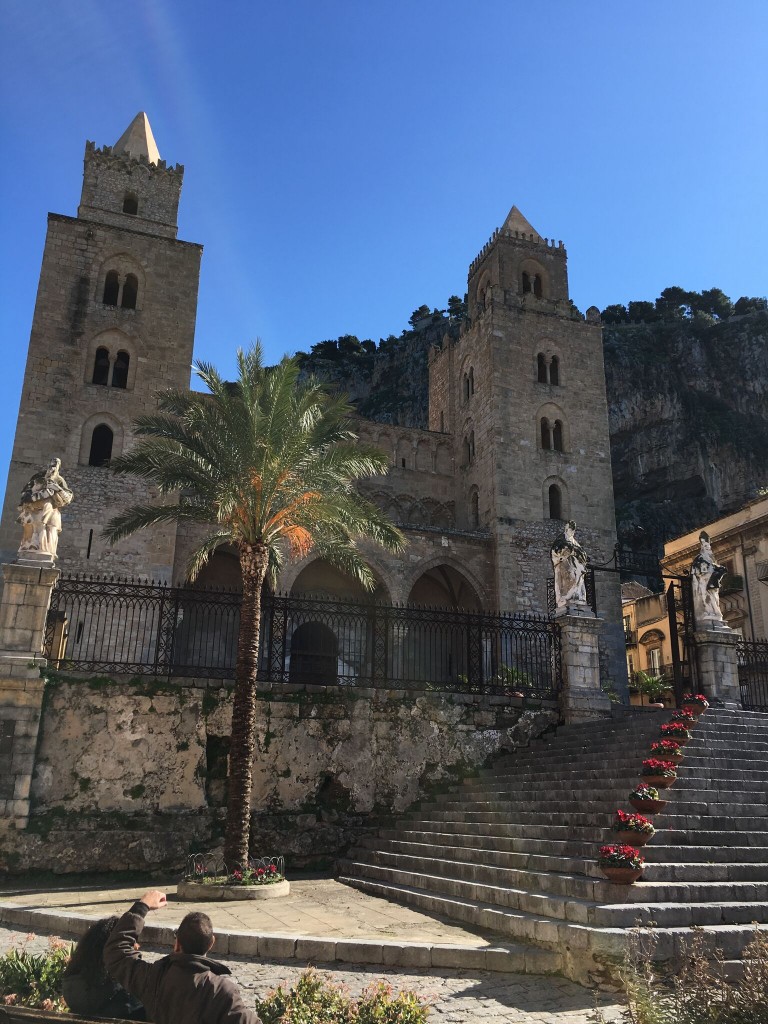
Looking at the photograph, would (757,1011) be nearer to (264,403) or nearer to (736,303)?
(264,403)

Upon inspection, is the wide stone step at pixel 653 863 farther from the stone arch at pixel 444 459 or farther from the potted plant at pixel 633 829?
the stone arch at pixel 444 459

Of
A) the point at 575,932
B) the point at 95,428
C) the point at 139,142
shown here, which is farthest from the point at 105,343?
the point at 575,932

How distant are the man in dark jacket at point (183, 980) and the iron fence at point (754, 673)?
16238 mm

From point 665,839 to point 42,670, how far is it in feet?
30.7

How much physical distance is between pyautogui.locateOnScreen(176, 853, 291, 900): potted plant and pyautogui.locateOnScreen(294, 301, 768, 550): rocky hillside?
131 feet

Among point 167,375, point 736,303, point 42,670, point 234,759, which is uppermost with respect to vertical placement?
point 736,303

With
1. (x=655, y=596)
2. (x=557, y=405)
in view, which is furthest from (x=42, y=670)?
(x=655, y=596)

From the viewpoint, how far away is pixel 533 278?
3703 centimetres

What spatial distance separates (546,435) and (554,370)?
304 centimetres

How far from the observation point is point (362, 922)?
29.2 feet

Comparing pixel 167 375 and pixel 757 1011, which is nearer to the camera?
pixel 757 1011

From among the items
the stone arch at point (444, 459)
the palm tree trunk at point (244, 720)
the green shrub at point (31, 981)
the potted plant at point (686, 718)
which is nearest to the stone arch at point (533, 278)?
the stone arch at point (444, 459)

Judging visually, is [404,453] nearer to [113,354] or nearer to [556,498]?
[556,498]

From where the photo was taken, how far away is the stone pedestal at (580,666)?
53.4 feet
